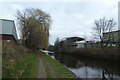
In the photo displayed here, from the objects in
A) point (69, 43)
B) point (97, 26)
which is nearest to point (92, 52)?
point (97, 26)

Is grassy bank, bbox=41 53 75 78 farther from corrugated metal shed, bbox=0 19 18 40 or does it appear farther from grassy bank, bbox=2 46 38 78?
corrugated metal shed, bbox=0 19 18 40

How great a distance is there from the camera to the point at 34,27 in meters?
54.9

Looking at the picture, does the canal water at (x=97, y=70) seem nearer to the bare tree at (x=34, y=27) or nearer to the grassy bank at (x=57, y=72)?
the grassy bank at (x=57, y=72)

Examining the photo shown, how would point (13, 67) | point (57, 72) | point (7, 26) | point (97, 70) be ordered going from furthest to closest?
point (7, 26)
point (97, 70)
point (57, 72)
point (13, 67)

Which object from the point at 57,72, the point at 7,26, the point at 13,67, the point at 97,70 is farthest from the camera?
the point at 7,26

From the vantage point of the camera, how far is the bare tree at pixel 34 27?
54.8 metres

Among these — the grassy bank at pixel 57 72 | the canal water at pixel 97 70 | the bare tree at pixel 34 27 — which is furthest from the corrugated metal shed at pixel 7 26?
the grassy bank at pixel 57 72

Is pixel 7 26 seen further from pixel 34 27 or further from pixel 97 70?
pixel 97 70

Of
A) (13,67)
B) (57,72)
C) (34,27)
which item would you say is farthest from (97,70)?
(34,27)

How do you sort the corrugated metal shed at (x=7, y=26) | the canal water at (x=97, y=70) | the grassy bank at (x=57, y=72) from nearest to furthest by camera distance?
1. the grassy bank at (x=57, y=72)
2. the canal water at (x=97, y=70)
3. the corrugated metal shed at (x=7, y=26)

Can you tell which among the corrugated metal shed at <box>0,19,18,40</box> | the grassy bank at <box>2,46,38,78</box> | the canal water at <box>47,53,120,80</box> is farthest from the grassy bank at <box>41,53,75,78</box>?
the corrugated metal shed at <box>0,19,18,40</box>

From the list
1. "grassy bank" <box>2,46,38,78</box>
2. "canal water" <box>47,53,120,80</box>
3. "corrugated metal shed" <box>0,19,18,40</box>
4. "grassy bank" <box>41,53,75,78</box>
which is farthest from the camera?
"corrugated metal shed" <box>0,19,18,40</box>

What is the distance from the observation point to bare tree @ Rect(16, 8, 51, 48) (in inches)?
2157

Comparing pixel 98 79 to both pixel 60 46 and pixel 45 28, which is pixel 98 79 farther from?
pixel 60 46
